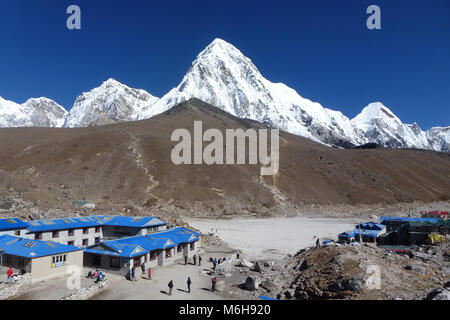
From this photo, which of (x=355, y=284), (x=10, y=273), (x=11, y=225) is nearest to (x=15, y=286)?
(x=10, y=273)

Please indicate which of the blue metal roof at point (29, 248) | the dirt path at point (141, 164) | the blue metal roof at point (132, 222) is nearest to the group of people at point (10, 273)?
the blue metal roof at point (29, 248)

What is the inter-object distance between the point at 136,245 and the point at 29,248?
8713mm

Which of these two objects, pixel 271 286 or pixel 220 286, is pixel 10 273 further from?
pixel 271 286

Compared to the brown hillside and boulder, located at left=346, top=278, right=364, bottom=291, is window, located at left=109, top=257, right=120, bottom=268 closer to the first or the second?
boulder, located at left=346, top=278, right=364, bottom=291

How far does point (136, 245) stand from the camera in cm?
3105

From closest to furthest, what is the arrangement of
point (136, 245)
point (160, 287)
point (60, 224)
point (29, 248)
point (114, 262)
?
point (160, 287) → point (29, 248) → point (114, 262) → point (136, 245) → point (60, 224)

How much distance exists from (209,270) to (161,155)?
280 ft

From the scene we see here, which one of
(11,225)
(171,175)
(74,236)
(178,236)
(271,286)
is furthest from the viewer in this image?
(171,175)

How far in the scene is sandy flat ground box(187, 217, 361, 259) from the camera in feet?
155

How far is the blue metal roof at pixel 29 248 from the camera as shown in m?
26.3

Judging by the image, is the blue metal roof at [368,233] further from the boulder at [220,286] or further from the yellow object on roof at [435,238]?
the boulder at [220,286]

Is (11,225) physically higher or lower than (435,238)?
higher

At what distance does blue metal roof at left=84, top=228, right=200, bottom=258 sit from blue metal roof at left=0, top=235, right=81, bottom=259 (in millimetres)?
2452

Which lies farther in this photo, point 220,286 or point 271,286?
point 220,286
